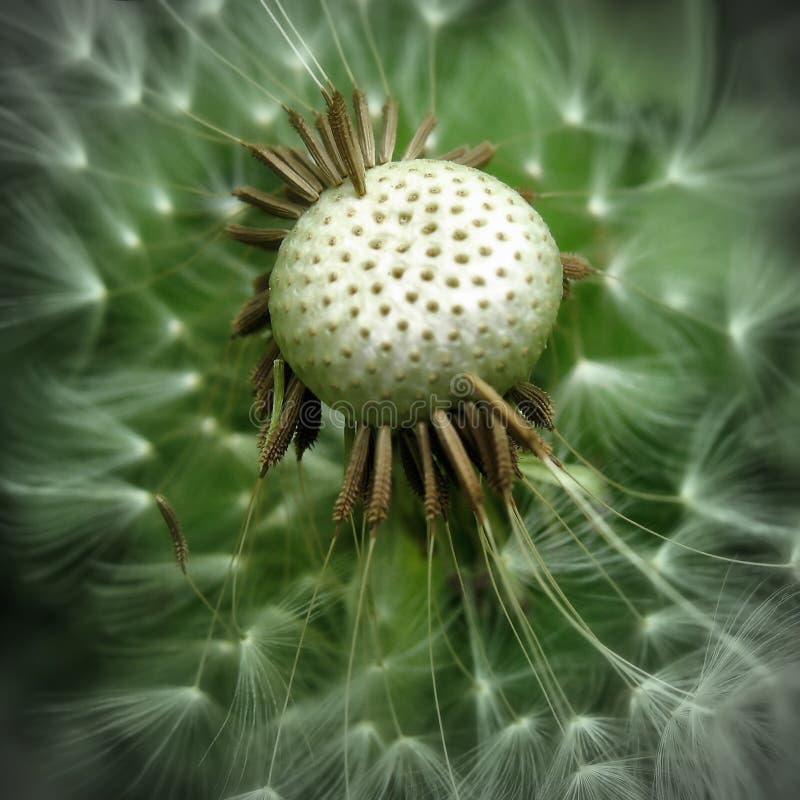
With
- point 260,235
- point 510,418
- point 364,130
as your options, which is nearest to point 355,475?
point 510,418

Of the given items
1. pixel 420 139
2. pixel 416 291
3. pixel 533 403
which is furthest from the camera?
pixel 420 139

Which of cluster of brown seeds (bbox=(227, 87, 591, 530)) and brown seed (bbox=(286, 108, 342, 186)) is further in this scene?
brown seed (bbox=(286, 108, 342, 186))

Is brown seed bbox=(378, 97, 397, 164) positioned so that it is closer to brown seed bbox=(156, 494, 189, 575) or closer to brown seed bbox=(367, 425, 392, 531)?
brown seed bbox=(367, 425, 392, 531)

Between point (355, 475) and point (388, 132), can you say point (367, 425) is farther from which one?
point (388, 132)

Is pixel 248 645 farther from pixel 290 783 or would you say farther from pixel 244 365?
pixel 244 365

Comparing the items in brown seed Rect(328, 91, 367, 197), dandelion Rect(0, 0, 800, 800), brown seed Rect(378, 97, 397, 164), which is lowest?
dandelion Rect(0, 0, 800, 800)

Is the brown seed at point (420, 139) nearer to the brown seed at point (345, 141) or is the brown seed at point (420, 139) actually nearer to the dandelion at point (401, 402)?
the dandelion at point (401, 402)

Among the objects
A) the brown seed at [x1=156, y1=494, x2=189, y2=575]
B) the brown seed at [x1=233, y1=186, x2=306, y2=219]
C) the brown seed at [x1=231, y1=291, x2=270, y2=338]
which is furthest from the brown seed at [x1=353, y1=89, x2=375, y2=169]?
the brown seed at [x1=156, y1=494, x2=189, y2=575]

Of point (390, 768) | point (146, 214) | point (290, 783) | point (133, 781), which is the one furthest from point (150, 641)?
point (146, 214)
